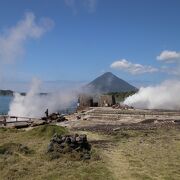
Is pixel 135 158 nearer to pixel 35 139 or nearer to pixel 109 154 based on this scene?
pixel 109 154

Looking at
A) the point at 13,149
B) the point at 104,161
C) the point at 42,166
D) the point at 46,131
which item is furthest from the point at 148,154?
the point at 46,131

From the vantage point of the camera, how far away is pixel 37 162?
22.4m

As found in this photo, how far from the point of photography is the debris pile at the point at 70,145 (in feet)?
78.8

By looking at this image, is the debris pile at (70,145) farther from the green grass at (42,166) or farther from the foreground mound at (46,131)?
the foreground mound at (46,131)

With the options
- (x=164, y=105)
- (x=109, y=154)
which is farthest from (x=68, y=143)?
Result: (x=164, y=105)

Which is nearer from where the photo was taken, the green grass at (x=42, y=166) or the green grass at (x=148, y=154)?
the green grass at (x=42, y=166)

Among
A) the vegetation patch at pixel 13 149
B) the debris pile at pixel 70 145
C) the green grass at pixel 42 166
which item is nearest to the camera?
the green grass at pixel 42 166

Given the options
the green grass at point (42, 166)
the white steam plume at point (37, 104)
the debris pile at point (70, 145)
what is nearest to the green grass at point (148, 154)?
the green grass at point (42, 166)

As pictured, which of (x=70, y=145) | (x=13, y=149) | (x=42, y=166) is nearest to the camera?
(x=42, y=166)

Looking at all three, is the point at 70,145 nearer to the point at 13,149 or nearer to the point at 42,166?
the point at 42,166

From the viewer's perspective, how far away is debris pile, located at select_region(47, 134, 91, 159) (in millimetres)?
24016

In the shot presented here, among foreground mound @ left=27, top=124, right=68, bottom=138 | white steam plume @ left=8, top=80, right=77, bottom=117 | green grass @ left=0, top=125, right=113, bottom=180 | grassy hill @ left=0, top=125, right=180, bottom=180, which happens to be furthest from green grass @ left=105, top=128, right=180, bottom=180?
white steam plume @ left=8, top=80, right=77, bottom=117

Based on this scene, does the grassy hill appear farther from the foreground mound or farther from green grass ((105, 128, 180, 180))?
the foreground mound

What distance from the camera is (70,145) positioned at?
80.2 feet
